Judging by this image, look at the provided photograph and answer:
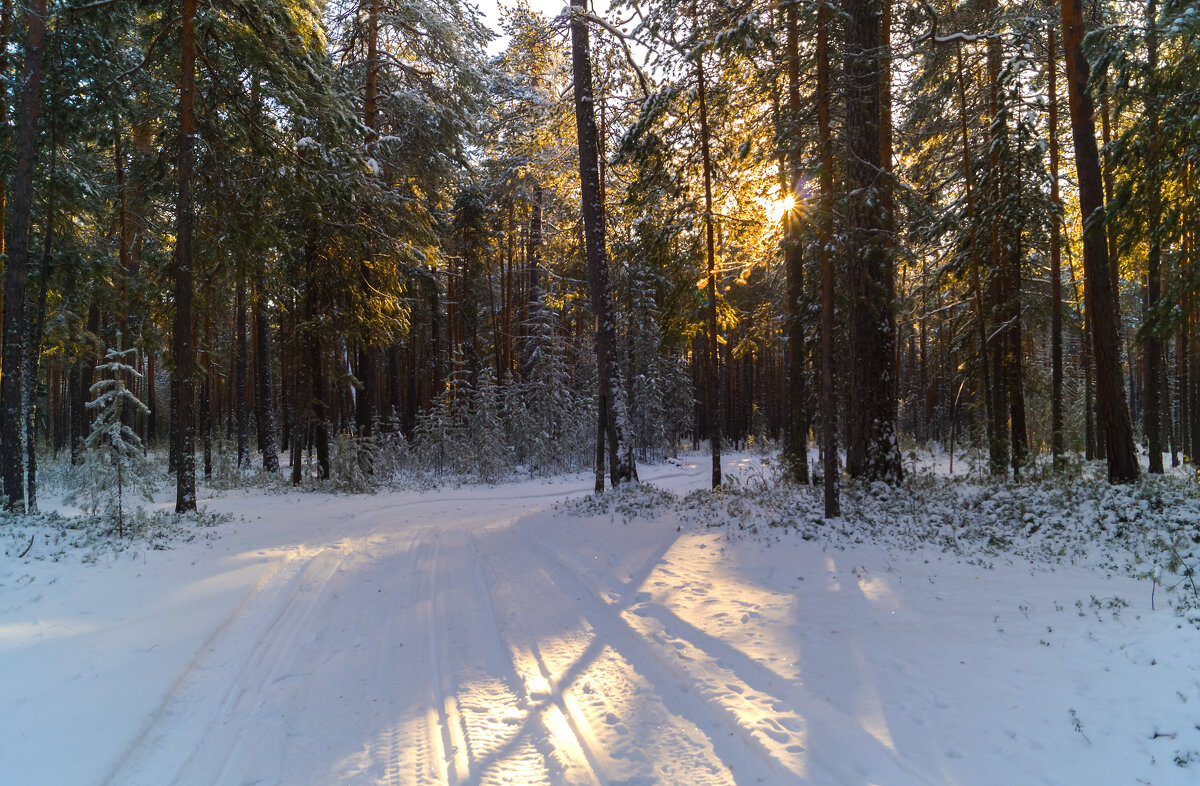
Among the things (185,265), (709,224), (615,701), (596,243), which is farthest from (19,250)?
(709,224)

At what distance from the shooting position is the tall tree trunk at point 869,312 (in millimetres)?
10969

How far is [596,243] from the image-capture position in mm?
14461

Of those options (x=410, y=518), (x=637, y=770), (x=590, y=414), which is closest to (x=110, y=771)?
(x=637, y=770)

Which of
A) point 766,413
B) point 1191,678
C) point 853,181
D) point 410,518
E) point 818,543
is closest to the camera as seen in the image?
point 1191,678

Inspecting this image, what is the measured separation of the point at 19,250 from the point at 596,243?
1149 centimetres

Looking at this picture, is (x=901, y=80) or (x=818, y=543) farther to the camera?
(x=901, y=80)

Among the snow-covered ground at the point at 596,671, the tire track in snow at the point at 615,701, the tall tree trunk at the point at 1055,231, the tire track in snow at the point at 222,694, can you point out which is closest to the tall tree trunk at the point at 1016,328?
the tall tree trunk at the point at 1055,231

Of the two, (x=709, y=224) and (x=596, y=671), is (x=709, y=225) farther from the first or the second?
(x=596, y=671)

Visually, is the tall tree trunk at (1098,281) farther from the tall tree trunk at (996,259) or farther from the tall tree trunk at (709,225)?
the tall tree trunk at (709,225)

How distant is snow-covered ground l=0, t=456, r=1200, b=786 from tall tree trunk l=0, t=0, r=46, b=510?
5.01 m

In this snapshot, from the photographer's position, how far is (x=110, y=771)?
3.44 meters

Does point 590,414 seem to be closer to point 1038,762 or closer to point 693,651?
point 693,651

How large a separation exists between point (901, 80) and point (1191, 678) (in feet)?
45.9

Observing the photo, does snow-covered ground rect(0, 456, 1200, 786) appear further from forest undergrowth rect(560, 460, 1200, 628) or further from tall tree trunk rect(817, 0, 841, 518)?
tall tree trunk rect(817, 0, 841, 518)
